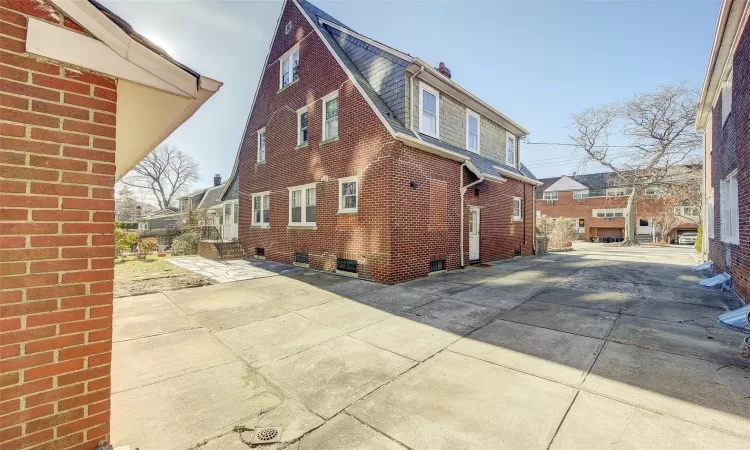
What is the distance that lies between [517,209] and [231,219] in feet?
51.3

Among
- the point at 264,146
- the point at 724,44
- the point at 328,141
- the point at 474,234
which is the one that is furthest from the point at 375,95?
the point at 724,44

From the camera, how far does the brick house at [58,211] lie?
1744 millimetres

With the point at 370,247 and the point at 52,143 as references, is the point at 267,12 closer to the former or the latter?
the point at 370,247

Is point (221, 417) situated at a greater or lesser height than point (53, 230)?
lesser

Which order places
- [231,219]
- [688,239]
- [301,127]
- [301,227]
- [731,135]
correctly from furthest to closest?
[688,239]
[231,219]
[301,127]
[301,227]
[731,135]

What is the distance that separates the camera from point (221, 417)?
107 inches

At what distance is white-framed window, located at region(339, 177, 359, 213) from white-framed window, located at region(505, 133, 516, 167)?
914cm

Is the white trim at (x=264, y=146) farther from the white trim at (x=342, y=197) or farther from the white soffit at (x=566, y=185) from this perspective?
the white soffit at (x=566, y=185)

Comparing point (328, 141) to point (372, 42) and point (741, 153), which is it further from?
point (741, 153)

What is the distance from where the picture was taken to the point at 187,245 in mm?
17406

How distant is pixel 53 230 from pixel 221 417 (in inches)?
77.5

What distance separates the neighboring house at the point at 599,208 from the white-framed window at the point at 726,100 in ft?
103

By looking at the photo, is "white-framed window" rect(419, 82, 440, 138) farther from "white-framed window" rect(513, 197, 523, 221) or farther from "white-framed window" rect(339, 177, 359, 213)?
"white-framed window" rect(513, 197, 523, 221)

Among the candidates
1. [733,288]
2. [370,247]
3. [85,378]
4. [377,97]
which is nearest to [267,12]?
[377,97]
